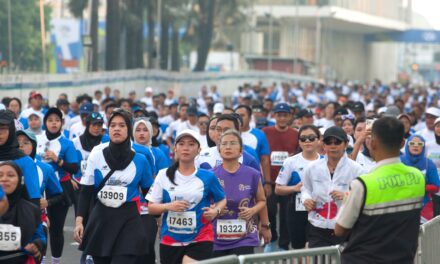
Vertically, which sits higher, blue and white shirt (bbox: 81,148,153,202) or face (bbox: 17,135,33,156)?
face (bbox: 17,135,33,156)

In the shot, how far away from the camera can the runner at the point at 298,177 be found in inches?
464

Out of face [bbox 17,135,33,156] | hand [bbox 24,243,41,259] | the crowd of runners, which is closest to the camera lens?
the crowd of runners

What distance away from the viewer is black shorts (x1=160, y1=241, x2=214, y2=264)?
9414 mm

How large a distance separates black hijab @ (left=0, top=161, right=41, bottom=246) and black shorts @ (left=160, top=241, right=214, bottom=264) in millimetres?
1591

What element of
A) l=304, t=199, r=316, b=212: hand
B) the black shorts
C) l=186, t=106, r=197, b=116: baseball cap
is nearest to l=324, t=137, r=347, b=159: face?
l=304, t=199, r=316, b=212: hand

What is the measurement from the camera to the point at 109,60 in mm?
48594

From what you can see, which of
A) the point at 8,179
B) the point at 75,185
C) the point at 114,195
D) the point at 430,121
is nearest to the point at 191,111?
the point at 430,121

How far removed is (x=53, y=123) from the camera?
13.8 meters

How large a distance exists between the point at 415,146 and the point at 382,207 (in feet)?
21.9

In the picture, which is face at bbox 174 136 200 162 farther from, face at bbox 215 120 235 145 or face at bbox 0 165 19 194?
face at bbox 215 120 235 145

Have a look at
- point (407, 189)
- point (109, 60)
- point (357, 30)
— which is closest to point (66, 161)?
point (407, 189)

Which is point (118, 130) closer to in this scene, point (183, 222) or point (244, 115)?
point (183, 222)

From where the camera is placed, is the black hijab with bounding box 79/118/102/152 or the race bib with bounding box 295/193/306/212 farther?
the black hijab with bounding box 79/118/102/152

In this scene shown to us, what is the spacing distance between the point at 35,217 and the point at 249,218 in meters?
2.54
